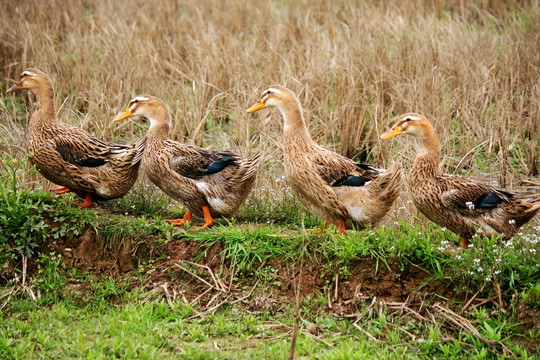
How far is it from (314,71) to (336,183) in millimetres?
4003

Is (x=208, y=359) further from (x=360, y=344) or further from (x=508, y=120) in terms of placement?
(x=508, y=120)

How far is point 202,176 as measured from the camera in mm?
5824

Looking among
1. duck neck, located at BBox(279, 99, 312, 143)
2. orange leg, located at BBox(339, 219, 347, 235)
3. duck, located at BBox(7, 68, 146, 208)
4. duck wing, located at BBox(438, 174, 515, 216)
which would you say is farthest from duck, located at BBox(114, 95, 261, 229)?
duck wing, located at BBox(438, 174, 515, 216)

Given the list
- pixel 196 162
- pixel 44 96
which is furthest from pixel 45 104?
pixel 196 162

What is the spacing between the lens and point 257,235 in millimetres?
5371

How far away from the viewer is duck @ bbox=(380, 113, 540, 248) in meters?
5.10

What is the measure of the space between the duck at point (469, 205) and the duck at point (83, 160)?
2.70m

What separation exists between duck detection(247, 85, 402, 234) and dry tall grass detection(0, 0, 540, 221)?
5.03 ft

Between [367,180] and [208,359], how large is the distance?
6.98 feet

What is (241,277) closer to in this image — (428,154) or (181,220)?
(181,220)

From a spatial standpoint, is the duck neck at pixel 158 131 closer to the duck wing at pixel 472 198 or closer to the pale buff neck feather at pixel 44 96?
the pale buff neck feather at pixel 44 96

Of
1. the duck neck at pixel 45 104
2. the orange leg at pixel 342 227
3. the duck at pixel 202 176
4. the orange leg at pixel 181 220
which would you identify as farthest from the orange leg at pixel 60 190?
the orange leg at pixel 342 227

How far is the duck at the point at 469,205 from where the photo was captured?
16.7 feet

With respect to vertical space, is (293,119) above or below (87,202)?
above
